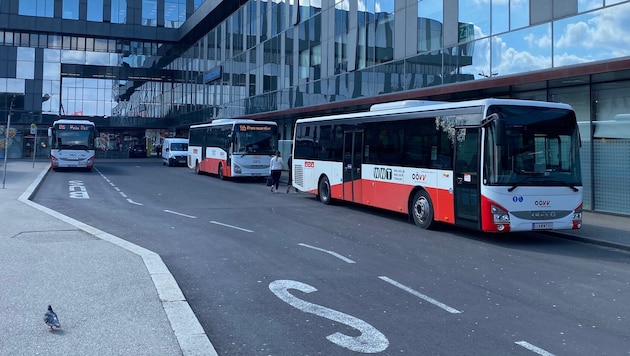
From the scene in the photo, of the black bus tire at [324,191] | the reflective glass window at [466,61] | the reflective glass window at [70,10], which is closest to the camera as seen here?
the reflective glass window at [466,61]

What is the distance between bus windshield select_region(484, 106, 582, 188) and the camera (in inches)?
460

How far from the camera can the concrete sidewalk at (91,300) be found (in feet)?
16.6

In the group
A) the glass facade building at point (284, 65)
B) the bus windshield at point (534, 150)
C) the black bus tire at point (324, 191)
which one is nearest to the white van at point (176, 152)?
the glass facade building at point (284, 65)

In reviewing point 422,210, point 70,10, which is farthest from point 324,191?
point 70,10

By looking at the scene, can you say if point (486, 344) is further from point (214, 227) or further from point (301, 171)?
point (301, 171)

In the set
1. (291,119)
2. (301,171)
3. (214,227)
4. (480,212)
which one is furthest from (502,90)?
(291,119)

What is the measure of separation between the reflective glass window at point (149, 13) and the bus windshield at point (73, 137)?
34.4 metres

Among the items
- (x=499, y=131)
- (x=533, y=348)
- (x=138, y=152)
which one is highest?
(x=138, y=152)

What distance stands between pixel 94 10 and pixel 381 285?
64991mm

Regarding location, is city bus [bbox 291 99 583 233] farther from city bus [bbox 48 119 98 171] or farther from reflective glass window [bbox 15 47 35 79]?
reflective glass window [bbox 15 47 35 79]

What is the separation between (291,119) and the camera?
39.3 metres

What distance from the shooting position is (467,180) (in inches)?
486

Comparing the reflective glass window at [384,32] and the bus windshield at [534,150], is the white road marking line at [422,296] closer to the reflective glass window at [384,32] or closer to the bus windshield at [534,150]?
the bus windshield at [534,150]

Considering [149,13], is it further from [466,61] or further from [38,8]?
[466,61]
